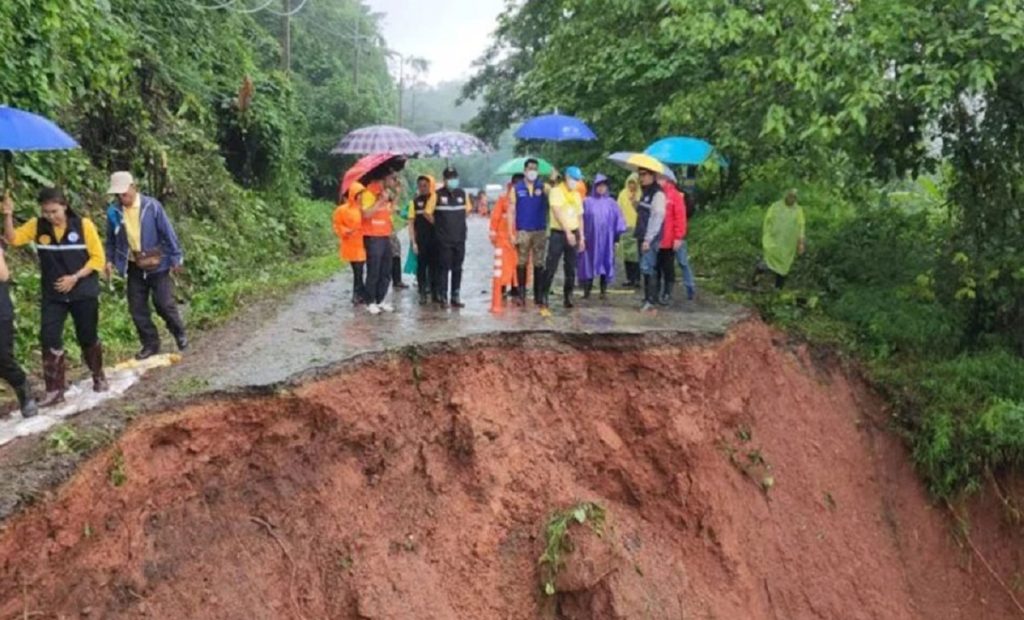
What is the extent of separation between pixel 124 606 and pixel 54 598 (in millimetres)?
515

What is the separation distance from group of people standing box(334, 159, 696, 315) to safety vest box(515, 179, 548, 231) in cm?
1

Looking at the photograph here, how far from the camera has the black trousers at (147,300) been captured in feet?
25.2

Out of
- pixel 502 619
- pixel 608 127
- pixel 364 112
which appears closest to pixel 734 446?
pixel 502 619

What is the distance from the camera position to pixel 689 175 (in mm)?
14898

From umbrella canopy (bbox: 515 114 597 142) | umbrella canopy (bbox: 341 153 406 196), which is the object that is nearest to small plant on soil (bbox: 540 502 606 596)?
umbrella canopy (bbox: 341 153 406 196)

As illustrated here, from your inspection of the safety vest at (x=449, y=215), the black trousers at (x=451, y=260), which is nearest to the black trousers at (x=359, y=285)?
the black trousers at (x=451, y=260)

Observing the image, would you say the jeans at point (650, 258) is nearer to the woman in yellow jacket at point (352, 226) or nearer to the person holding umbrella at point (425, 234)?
the person holding umbrella at point (425, 234)

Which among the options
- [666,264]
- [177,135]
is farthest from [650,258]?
[177,135]

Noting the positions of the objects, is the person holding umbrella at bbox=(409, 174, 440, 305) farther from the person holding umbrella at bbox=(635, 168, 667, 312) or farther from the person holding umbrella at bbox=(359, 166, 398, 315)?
the person holding umbrella at bbox=(635, 168, 667, 312)

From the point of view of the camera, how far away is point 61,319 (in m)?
6.82

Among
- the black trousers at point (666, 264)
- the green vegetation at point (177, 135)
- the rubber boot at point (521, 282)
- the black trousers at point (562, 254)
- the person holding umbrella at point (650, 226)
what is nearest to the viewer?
the green vegetation at point (177, 135)

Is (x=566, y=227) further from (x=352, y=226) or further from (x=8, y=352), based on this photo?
(x=8, y=352)

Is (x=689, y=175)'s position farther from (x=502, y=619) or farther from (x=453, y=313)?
(x=502, y=619)

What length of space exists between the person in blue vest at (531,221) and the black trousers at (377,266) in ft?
4.69
